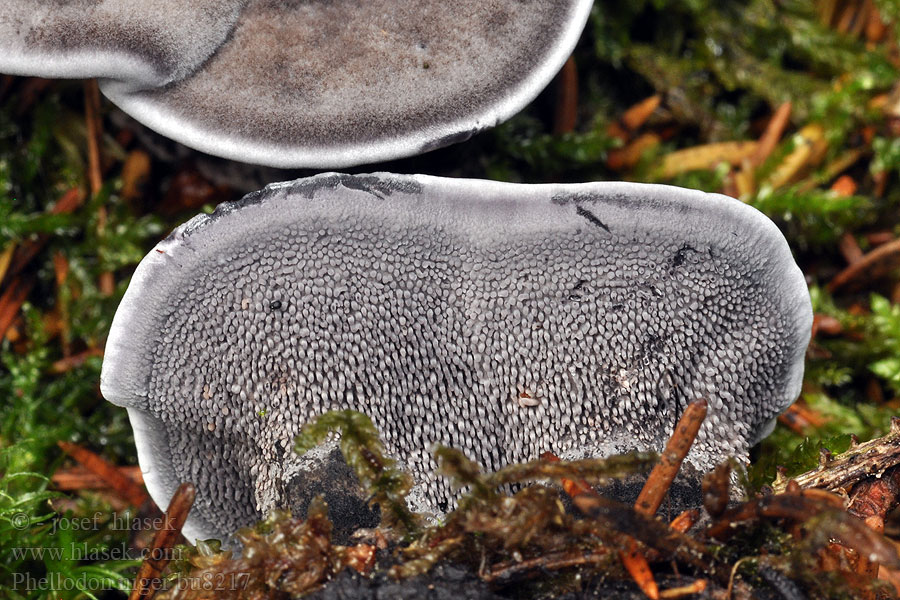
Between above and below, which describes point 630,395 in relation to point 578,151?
below

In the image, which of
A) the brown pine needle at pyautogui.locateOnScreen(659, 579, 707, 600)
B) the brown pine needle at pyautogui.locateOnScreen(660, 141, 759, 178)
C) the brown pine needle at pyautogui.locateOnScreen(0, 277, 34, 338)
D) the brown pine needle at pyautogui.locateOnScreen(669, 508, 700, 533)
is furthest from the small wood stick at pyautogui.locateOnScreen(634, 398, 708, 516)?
the brown pine needle at pyautogui.locateOnScreen(0, 277, 34, 338)

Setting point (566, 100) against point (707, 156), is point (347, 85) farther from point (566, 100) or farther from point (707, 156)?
point (707, 156)

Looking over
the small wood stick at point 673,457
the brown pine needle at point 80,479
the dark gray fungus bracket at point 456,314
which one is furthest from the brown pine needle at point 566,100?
the brown pine needle at point 80,479

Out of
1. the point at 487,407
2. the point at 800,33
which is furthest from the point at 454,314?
the point at 800,33

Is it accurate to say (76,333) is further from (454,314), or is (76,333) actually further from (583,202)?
(583,202)

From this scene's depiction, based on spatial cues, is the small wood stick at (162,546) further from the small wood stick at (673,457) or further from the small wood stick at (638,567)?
the small wood stick at (673,457)
